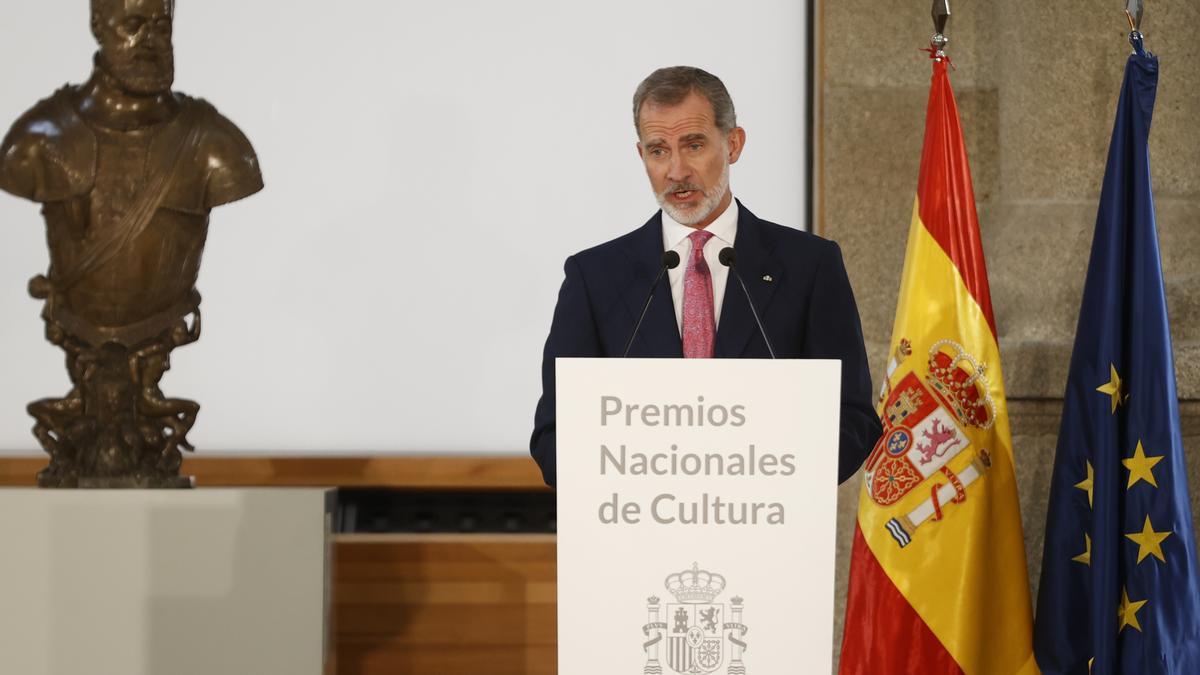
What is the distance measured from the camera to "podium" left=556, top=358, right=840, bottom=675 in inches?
74.2

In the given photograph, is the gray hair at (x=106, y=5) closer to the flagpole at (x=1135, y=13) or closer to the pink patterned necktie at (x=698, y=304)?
the pink patterned necktie at (x=698, y=304)

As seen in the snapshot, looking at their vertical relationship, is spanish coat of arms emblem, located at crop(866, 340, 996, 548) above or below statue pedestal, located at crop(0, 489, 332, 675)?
above

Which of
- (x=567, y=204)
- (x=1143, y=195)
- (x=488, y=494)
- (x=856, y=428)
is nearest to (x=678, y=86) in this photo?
(x=856, y=428)

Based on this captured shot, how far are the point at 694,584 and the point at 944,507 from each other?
159cm

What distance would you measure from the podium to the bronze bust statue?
1315 millimetres

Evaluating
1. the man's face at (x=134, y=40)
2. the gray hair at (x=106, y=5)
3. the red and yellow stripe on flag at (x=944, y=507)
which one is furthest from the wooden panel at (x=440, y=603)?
the gray hair at (x=106, y=5)

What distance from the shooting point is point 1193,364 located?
3.64 m

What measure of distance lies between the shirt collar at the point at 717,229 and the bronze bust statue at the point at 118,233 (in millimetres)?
1011

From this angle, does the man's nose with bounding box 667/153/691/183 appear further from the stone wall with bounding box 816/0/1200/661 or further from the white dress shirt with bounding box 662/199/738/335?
the stone wall with bounding box 816/0/1200/661

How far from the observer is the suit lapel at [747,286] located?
2537mm

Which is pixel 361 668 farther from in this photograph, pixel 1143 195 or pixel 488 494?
pixel 1143 195

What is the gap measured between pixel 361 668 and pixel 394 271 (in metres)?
1.26

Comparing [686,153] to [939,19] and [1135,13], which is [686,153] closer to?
[939,19]

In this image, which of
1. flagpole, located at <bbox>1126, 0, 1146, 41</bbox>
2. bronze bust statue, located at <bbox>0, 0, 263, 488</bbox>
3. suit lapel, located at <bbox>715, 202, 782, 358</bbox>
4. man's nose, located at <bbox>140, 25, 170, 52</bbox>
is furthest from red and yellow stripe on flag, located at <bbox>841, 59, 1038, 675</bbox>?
man's nose, located at <bbox>140, 25, 170, 52</bbox>
